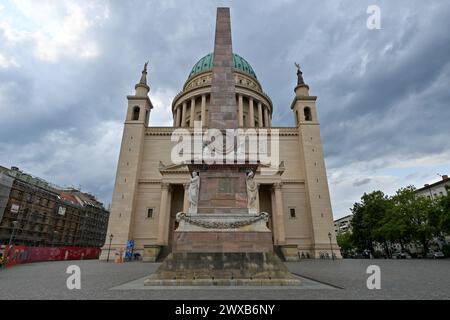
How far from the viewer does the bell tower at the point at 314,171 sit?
117ft

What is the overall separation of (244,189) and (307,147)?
32825 mm

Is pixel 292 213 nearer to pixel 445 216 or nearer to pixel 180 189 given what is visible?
pixel 180 189

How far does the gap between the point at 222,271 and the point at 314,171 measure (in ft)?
111

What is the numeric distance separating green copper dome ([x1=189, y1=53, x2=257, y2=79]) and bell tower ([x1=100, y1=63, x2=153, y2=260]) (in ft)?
55.0

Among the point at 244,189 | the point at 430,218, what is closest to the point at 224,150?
the point at 244,189

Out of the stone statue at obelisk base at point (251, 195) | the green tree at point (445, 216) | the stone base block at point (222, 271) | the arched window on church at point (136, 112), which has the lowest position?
the stone base block at point (222, 271)

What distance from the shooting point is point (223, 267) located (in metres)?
8.77

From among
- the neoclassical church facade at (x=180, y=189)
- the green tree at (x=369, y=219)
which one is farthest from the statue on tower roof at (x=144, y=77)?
the green tree at (x=369, y=219)

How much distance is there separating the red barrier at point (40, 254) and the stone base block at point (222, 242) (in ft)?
70.6

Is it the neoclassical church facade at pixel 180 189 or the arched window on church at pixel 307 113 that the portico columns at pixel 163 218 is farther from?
the arched window on church at pixel 307 113
